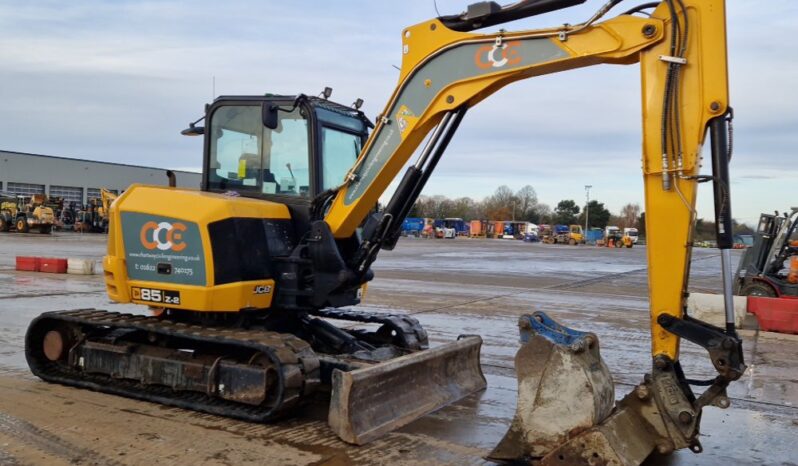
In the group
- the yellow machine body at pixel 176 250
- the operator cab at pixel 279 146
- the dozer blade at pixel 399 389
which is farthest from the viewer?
the operator cab at pixel 279 146

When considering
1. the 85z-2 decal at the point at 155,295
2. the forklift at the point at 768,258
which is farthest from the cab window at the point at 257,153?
the forklift at the point at 768,258

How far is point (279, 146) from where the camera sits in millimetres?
6680

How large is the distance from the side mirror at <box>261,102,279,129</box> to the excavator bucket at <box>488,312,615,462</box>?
113 inches

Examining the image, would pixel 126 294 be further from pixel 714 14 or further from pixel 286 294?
pixel 714 14

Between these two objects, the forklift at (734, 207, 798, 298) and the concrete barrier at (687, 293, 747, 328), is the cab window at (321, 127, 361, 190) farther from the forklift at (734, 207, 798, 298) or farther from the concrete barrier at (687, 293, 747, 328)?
the forklift at (734, 207, 798, 298)

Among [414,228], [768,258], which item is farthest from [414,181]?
[414,228]

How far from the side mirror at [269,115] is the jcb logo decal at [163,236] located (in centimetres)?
116

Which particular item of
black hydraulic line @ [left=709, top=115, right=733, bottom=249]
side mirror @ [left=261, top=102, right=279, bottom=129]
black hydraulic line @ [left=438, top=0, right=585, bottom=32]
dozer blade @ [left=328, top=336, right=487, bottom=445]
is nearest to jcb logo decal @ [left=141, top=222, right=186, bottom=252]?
side mirror @ [left=261, top=102, right=279, bottom=129]

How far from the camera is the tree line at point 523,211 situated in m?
109

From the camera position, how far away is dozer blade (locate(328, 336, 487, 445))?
5246 millimetres

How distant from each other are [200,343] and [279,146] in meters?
1.93

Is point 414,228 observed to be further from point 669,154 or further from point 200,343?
point 669,154

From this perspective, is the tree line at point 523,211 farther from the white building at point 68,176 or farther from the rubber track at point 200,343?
the rubber track at point 200,343

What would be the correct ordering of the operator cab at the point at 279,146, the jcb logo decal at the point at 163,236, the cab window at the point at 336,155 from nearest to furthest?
1. the jcb logo decal at the point at 163,236
2. the operator cab at the point at 279,146
3. the cab window at the point at 336,155
